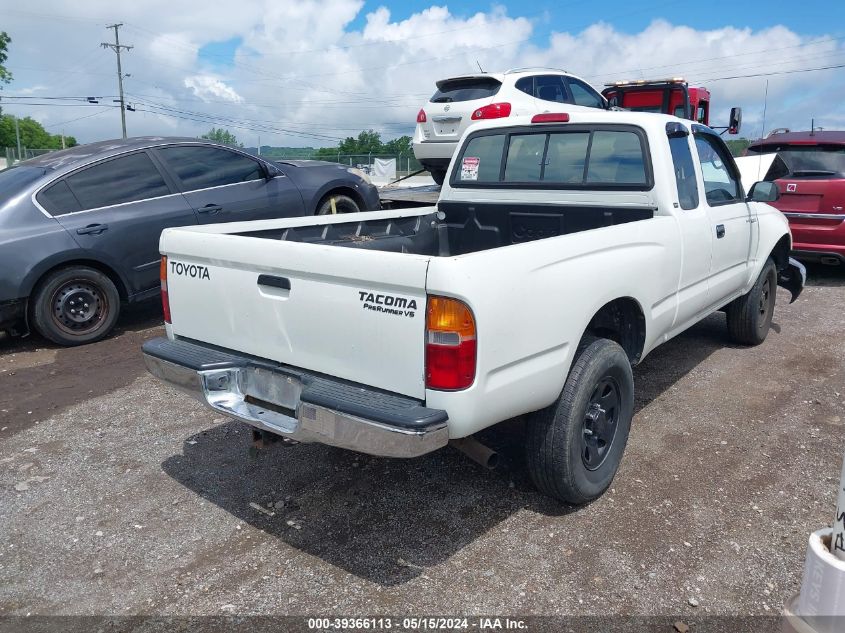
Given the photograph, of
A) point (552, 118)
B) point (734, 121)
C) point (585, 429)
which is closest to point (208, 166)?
point (552, 118)

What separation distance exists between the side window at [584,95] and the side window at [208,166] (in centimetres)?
511

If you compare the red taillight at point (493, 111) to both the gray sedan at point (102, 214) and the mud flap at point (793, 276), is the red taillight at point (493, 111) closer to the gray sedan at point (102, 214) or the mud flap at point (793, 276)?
the gray sedan at point (102, 214)

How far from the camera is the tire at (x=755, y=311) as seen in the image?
5.73 meters

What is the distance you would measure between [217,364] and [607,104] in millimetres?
9214

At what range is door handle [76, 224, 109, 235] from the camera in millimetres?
6135

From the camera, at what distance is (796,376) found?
17.5ft

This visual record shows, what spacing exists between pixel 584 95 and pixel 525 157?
6.32 metres

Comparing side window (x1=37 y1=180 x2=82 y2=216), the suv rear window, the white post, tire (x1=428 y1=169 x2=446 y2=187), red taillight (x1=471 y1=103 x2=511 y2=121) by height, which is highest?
the suv rear window

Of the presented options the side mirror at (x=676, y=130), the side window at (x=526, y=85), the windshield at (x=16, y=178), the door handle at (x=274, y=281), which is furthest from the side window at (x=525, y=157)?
the side window at (x=526, y=85)

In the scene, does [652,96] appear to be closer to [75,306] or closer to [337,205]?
[337,205]

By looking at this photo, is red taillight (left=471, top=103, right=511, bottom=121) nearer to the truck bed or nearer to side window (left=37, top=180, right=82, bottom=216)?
the truck bed

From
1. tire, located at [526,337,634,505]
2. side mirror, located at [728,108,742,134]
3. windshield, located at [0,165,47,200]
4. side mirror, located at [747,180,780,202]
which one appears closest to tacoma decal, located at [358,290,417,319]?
tire, located at [526,337,634,505]

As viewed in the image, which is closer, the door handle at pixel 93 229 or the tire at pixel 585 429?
the tire at pixel 585 429

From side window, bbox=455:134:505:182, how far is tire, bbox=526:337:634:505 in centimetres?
182
